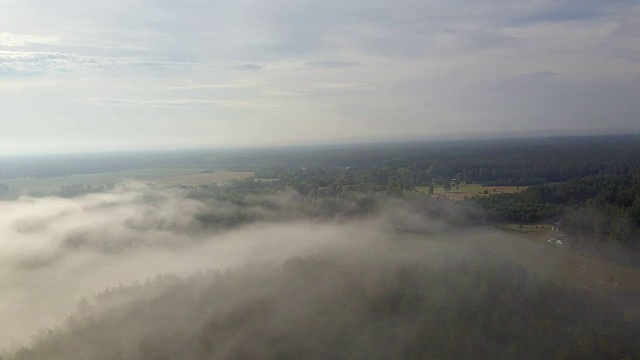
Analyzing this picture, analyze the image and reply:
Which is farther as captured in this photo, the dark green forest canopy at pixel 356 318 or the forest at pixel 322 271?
the forest at pixel 322 271

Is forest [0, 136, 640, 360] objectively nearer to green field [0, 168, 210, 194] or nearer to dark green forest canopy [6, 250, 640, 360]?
dark green forest canopy [6, 250, 640, 360]

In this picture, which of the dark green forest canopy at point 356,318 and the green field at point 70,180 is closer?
the dark green forest canopy at point 356,318

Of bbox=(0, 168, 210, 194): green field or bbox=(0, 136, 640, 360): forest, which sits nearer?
bbox=(0, 136, 640, 360): forest

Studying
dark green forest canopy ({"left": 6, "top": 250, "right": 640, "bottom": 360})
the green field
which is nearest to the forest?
dark green forest canopy ({"left": 6, "top": 250, "right": 640, "bottom": 360})

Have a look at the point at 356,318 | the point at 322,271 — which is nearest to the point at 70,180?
the point at 322,271

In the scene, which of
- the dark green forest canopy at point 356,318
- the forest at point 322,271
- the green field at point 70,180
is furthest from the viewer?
the green field at point 70,180

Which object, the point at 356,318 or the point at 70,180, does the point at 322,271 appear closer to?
the point at 356,318

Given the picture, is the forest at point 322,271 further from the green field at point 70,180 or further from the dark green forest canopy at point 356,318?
the green field at point 70,180

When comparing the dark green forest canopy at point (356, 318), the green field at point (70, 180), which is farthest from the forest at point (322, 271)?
the green field at point (70, 180)

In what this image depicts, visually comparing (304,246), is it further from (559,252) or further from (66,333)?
(559,252)

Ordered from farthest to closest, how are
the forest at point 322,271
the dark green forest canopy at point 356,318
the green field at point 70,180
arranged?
the green field at point 70,180 → the forest at point 322,271 → the dark green forest canopy at point 356,318

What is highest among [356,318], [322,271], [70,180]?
[70,180]

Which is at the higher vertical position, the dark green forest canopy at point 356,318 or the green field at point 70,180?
the green field at point 70,180

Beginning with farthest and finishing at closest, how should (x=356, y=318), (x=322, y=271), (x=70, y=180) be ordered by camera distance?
(x=70, y=180)
(x=322, y=271)
(x=356, y=318)
